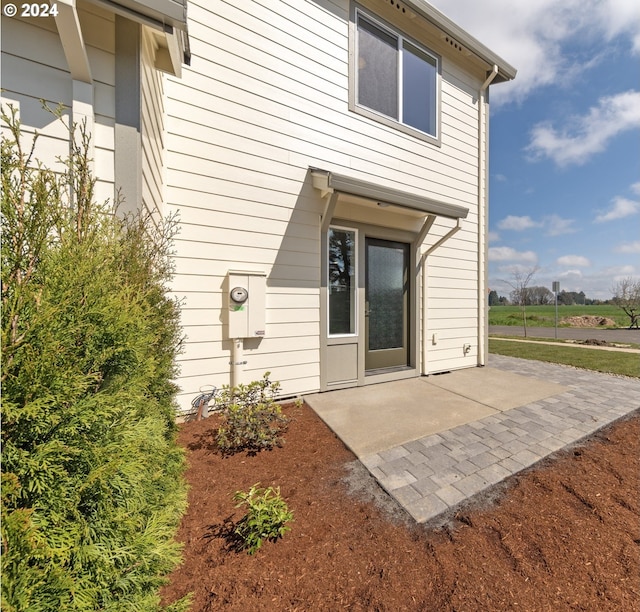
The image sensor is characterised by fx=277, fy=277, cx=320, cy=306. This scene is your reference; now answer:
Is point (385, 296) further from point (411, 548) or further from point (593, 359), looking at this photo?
point (593, 359)

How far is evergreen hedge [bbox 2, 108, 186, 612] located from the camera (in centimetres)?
80

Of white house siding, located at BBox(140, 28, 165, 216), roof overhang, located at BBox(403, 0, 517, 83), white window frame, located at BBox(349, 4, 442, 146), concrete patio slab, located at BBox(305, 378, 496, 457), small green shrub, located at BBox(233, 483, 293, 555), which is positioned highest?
roof overhang, located at BBox(403, 0, 517, 83)

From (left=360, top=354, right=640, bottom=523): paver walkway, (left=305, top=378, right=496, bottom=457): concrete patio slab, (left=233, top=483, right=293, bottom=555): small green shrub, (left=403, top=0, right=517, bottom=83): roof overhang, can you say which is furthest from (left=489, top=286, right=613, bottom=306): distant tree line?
(left=233, top=483, right=293, bottom=555): small green shrub

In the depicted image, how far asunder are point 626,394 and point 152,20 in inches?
278

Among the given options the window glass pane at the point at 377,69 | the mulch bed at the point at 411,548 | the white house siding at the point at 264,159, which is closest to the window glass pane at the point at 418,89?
the window glass pane at the point at 377,69

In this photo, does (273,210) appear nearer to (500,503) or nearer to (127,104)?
(127,104)

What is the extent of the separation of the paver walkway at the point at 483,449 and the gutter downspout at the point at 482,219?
197cm

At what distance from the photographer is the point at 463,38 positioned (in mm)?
5059

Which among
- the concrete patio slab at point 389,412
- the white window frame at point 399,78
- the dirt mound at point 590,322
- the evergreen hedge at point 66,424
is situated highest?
the white window frame at point 399,78

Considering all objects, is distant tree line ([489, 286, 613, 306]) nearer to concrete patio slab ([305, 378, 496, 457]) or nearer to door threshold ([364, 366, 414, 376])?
door threshold ([364, 366, 414, 376])

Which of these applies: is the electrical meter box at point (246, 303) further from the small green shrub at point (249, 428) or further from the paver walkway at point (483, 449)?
the paver walkway at point (483, 449)

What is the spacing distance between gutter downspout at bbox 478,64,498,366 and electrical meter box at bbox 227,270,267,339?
4.85 m

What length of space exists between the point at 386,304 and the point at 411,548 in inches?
146

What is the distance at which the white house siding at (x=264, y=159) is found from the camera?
131 inches
